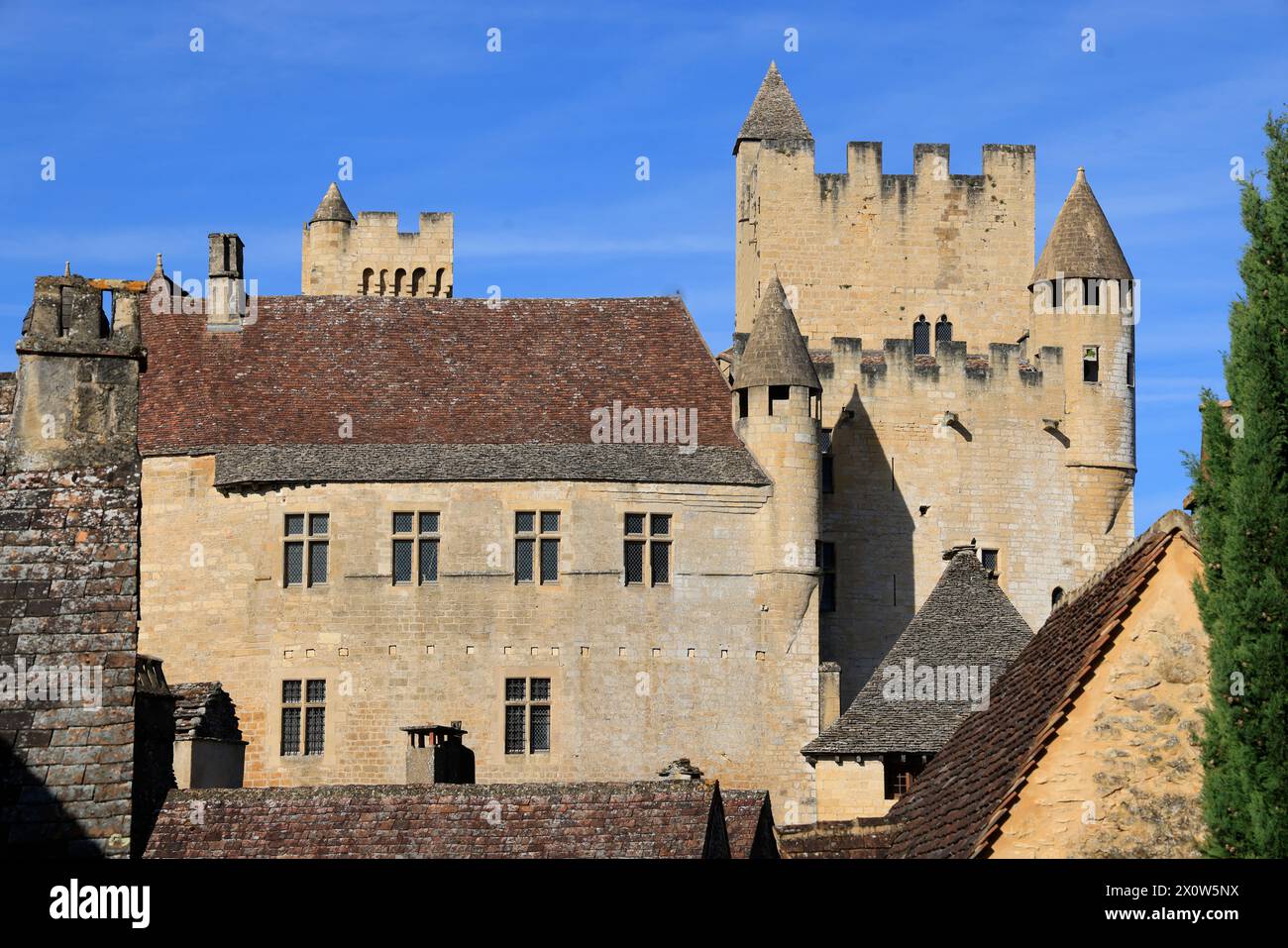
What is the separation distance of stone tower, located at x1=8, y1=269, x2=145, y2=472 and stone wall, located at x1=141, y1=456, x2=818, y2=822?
22.1 metres

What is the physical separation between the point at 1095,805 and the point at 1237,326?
288 cm

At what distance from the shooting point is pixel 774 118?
48.2 m

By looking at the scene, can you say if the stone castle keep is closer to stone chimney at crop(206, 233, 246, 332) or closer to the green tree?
stone chimney at crop(206, 233, 246, 332)

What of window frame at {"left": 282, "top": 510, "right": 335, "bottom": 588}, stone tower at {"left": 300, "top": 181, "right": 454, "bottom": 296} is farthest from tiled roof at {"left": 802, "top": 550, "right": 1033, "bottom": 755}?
stone tower at {"left": 300, "top": 181, "right": 454, "bottom": 296}

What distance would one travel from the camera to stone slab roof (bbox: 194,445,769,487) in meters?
38.4

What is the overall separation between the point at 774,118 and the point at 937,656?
64.2 ft

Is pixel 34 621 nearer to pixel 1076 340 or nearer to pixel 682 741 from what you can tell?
pixel 682 741

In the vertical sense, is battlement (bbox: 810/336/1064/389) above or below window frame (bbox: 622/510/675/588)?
above

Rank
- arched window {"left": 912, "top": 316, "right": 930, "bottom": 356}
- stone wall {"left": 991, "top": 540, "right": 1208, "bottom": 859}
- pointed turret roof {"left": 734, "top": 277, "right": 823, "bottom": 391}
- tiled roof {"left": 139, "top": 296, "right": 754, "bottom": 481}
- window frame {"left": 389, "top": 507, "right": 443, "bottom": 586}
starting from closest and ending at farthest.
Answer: stone wall {"left": 991, "top": 540, "right": 1208, "bottom": 859} → window frame {"left": 389, "top": 507, "right": 443, "bottom": 586} → tiled roof {"left": 139, "top": 296, "right": 754, "bottom": 481} → pointed turret roof {"left": 734, "top": 277, "right": 823, "bottom": 391} → arched window {"left": 912, "top": 316, "right": 930, "bottom": 356}

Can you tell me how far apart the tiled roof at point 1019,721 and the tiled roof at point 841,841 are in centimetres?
28

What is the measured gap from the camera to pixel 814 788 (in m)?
37.7

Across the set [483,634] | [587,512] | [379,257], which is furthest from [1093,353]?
[379,257]

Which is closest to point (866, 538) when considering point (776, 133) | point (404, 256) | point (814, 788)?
point (814, 788)

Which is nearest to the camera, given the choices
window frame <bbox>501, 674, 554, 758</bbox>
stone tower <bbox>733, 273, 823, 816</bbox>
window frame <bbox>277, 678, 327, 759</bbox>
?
window frame <bbox>277, 678, 327, 759</bbox>
